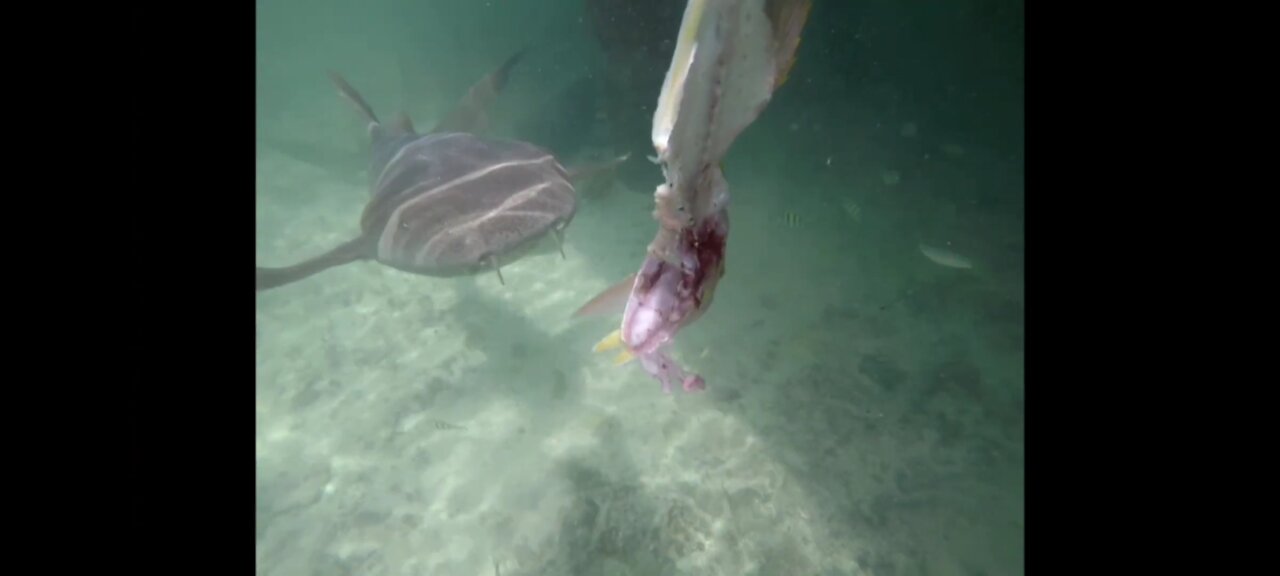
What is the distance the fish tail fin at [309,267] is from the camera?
5.03m

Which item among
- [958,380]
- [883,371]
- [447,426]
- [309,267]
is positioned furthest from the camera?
[883,371]

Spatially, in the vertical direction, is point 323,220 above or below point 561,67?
above

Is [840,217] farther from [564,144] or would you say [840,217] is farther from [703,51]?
[703,51]

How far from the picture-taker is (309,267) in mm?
5348

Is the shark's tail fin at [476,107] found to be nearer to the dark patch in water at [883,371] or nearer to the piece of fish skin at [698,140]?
the dark patch in water at [883,371]

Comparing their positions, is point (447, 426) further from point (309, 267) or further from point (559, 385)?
point (309, 267)

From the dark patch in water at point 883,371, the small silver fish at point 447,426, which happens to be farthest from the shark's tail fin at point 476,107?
the dark patch in water at point 883,371

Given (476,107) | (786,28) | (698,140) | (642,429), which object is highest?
(786,28)

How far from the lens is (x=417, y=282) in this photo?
28.7 feet

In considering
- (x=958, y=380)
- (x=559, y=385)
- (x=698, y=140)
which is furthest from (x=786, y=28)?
(x=958, y=380)

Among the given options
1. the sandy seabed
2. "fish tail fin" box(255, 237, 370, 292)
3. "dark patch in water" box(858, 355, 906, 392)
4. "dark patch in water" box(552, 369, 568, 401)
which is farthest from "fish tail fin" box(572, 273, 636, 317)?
"dark patch in water" box(858, 355, 906, 392)
